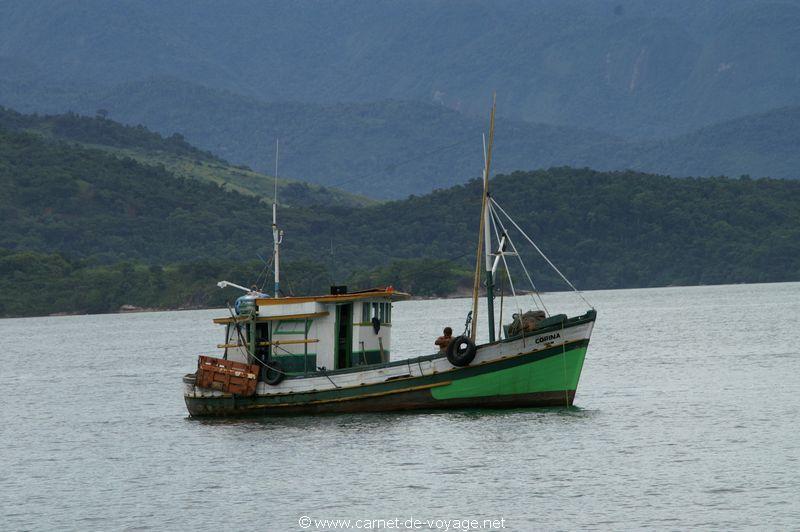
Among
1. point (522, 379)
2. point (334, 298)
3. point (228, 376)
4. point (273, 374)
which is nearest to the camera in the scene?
point (522, 379)

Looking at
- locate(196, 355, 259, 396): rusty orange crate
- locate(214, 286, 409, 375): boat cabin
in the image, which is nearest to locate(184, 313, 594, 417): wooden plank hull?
locate(196, 355, 259, 396): rusty orange crate

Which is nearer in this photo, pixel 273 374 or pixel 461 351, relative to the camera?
pixel 461 351

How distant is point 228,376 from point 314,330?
133 inches

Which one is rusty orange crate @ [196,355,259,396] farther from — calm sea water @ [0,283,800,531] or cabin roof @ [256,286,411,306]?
cabin roof @ [256,286,411,306]

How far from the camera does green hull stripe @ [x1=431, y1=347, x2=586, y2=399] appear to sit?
44.9 metres

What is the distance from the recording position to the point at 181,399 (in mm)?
61000

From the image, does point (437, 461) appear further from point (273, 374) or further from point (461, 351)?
point (273, 374)

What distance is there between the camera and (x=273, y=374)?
46875mm

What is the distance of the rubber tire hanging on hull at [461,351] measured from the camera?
44.0 meters

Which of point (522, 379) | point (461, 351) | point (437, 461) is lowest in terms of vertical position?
point (437, 461)

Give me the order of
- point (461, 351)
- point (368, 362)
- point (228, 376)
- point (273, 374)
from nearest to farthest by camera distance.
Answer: point (461, 351)
point (273, 374)
point (228, 376)
point (368, 362)

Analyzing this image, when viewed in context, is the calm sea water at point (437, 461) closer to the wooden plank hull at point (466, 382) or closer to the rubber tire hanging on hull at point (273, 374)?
the wooden plank hull at point (466, 382)

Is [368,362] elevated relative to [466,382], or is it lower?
elevated

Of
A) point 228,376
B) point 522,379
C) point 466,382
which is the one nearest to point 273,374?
point 228,376
